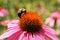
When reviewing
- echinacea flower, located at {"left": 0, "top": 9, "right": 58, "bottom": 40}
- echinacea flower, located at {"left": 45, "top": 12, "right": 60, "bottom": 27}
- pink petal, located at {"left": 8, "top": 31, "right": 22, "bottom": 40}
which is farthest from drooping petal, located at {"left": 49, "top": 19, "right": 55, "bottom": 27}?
pink petal, located at {"left": 8, "top": 31, "right": 22, "bottom": 40}

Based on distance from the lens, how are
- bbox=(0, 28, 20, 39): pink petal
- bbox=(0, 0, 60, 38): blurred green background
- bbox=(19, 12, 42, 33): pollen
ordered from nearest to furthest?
bbox=(0, 28, 20, 39): pink petal < bbox=(19, 12, 42, 33): pollen < bbox=(0, 0, 60, 38): blurred green background

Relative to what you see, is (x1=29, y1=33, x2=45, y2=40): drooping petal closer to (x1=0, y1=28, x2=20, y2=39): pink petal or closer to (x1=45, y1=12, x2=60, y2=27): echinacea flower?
(x1=0, y1=28, x2=20, y2=39): pink petal

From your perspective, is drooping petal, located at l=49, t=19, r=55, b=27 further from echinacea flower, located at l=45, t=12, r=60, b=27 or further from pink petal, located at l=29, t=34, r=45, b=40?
pink petal, located at l=29, t=34, r=45, b=40

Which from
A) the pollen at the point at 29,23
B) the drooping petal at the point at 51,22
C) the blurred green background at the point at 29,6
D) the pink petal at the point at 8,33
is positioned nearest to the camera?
the pink petal at the point at 8,33

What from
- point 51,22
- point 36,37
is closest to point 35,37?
point 36,37

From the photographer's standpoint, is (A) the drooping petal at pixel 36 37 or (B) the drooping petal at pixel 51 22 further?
(B) the drooping petal at pixel 51 22

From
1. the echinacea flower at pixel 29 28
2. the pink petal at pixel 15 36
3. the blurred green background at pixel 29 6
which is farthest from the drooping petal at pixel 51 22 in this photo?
the pink petal at pixel 15 36

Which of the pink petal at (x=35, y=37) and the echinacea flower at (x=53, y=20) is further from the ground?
the pink petal at (x=35, y=37)

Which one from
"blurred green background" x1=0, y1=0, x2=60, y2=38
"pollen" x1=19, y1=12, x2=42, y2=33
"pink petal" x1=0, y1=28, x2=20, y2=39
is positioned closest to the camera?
"pink petal" x1=0, y1=28, x2=20, y2=39

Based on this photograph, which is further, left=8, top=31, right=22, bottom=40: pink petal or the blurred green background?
the blurred green background

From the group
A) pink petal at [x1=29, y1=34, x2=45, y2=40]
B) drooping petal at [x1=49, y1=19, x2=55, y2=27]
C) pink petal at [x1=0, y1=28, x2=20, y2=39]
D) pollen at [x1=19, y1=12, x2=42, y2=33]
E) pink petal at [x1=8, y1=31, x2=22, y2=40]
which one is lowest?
drooping petal at [x1=49, y1=19, x2=55, y2=27]

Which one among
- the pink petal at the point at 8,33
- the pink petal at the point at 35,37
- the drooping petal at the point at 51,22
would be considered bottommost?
the drooping petal at the point at 51,22

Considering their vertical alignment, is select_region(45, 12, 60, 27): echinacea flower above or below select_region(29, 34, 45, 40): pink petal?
below

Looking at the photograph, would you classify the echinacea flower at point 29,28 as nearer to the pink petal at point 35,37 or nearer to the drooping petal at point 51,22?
the pink petal at point 35,37
